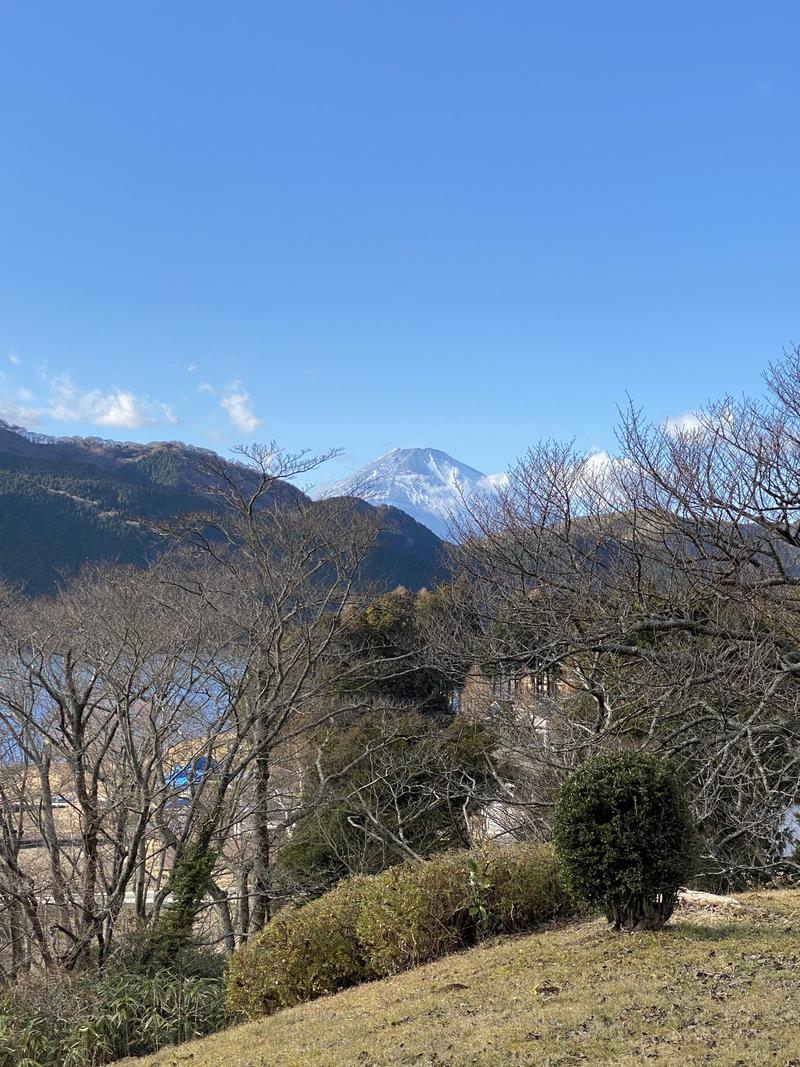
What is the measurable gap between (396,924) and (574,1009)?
9.14 feet

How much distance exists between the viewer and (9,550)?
55.9 meters

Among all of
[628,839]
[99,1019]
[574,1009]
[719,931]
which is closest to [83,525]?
[99,1019]

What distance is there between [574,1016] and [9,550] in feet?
191

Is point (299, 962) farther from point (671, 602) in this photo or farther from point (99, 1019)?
point (671, 602)

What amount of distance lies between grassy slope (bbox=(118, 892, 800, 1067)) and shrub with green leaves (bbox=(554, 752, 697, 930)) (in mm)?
292

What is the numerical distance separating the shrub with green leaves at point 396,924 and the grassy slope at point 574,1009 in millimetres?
392

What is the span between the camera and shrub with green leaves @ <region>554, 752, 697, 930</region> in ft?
21.0

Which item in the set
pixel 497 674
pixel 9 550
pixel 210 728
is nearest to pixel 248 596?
pixel 210 728

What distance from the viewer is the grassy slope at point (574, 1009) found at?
4414 millimetres

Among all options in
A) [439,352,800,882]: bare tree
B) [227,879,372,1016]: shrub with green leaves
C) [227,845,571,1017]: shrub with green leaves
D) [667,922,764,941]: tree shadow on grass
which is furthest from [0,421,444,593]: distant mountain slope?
[667,922,764,941]: tree shadow on grass

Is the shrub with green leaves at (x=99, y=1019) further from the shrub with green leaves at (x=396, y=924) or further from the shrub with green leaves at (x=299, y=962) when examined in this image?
the shrub with green leaves at (x=396, y=924)

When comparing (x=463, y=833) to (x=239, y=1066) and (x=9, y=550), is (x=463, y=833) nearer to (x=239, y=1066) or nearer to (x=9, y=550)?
(x=239, y=1066)

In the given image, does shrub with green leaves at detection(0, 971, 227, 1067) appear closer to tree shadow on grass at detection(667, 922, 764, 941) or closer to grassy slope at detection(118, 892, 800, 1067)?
grassy slope at detection(118, 892, 800, 1067)

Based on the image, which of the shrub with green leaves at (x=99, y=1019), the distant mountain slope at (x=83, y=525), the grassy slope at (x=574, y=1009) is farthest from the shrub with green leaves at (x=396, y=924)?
the distant mountain slope at (x=83, y=525)
